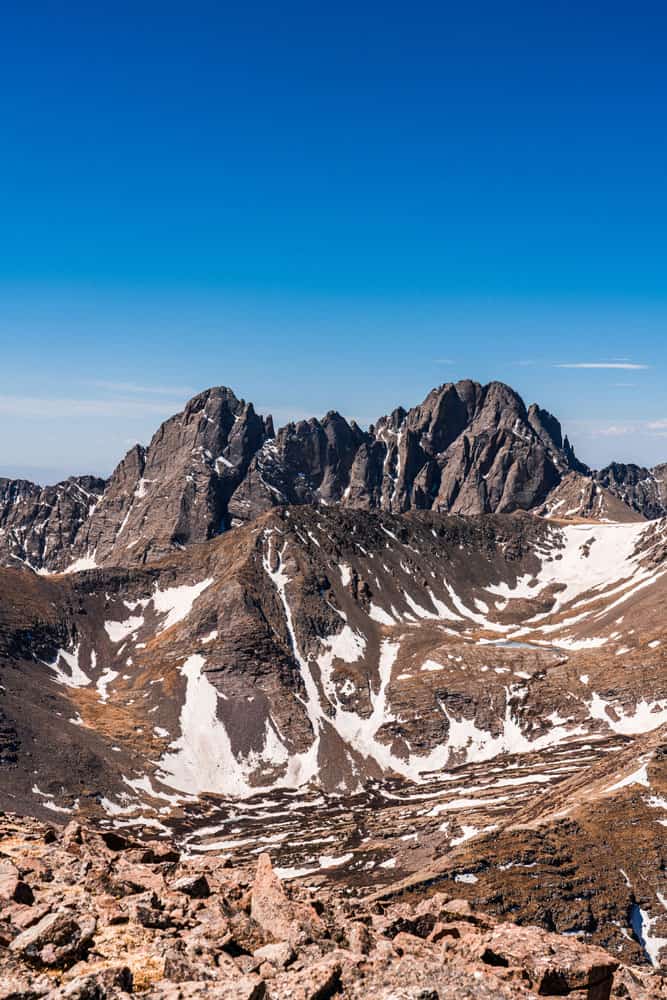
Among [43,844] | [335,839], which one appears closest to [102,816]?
[335,839]

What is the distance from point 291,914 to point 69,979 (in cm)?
1207

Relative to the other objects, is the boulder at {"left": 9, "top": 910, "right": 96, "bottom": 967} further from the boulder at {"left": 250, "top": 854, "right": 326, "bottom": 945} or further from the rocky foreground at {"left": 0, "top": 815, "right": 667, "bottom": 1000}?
the boulder at {"left": 250, "top": 854, "right": 326, "bottom": 945}

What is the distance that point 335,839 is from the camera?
173m

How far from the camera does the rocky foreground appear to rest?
24109mm

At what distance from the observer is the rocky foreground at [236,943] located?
2411 centimetres

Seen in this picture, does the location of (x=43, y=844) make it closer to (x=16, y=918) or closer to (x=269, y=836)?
(x=16, y=918)

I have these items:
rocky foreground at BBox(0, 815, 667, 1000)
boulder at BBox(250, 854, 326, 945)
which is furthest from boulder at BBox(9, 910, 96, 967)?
boulder at BBox(250, 854, 326, 945)

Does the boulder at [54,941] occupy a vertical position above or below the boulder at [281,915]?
above

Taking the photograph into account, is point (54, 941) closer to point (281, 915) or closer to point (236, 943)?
point (236, 943)

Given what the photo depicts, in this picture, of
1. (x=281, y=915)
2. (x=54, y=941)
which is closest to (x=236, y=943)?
(x=281, y=915)

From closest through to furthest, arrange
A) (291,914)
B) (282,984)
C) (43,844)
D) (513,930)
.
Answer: (282,984), (291,914), (513,930), (43,844)

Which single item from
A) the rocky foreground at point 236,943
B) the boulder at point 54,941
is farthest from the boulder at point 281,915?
the boulder at point 54,941

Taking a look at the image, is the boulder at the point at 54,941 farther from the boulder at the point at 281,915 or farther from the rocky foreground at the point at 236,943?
the boulder at the point at 281,915

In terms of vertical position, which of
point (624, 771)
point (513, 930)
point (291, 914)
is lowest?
point (624, 771)
